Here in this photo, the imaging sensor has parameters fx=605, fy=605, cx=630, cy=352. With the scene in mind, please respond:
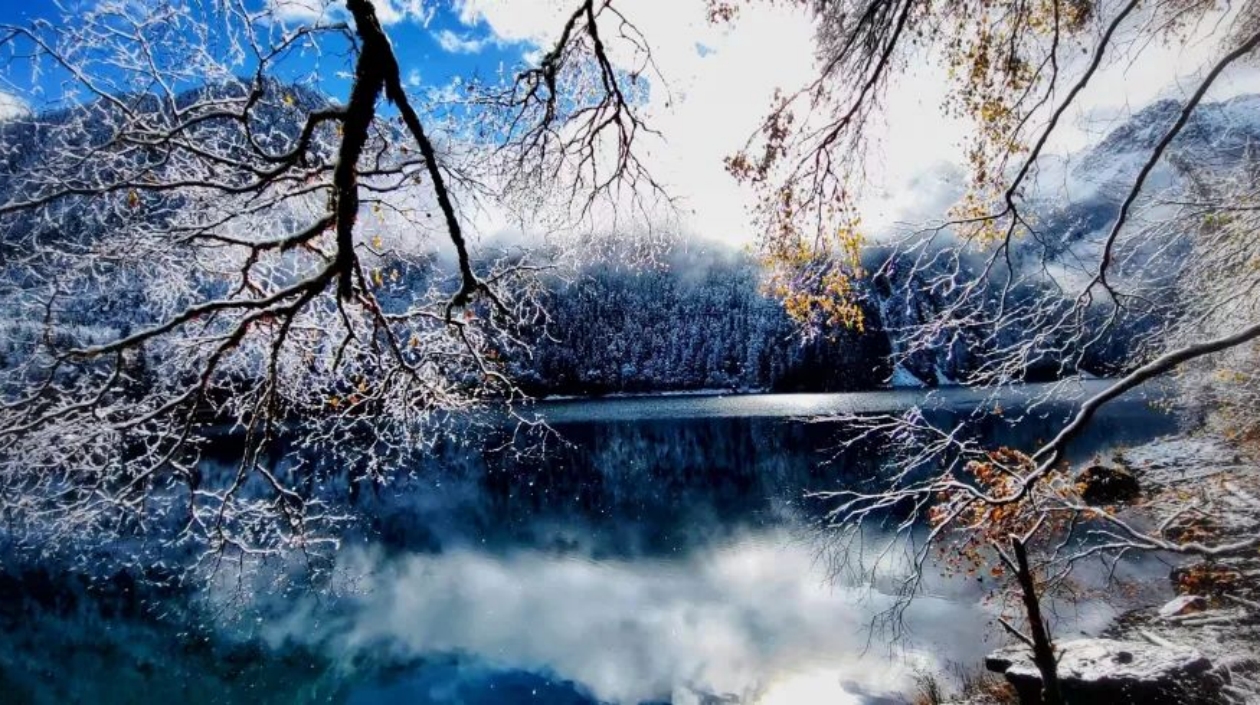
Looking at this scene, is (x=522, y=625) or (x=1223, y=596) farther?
(x=522, y=625)

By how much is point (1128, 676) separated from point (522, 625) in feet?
44.9

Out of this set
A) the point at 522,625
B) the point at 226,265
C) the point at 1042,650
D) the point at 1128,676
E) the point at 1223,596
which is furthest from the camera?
the point at 522,625

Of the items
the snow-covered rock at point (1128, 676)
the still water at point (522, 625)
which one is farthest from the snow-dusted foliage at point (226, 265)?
the snow-covered rock at point (1128, 676)

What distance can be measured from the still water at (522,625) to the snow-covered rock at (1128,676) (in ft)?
9.32

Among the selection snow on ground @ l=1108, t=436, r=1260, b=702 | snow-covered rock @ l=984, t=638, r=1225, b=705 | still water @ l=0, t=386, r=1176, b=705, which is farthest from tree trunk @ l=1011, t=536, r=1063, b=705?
still water @ l=0, t=386, r=1176, b=705

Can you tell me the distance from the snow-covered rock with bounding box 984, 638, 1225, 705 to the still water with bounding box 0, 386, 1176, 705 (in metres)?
2.84

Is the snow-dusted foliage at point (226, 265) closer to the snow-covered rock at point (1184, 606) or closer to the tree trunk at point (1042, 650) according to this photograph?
the tree trunk at point (1042, 650)

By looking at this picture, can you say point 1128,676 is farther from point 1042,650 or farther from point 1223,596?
point 1223,596

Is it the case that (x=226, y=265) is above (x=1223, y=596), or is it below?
above

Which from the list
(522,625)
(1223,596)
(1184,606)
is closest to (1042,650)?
(1223,596)

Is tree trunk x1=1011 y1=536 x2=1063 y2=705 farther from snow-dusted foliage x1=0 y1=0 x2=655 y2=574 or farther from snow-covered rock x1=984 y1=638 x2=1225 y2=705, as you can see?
snow-dusted foliage x1=0 y1=0 x2=655 y2=574

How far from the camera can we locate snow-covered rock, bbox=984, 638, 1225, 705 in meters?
8.94

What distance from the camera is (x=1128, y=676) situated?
9.17 m

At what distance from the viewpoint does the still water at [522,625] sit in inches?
527
